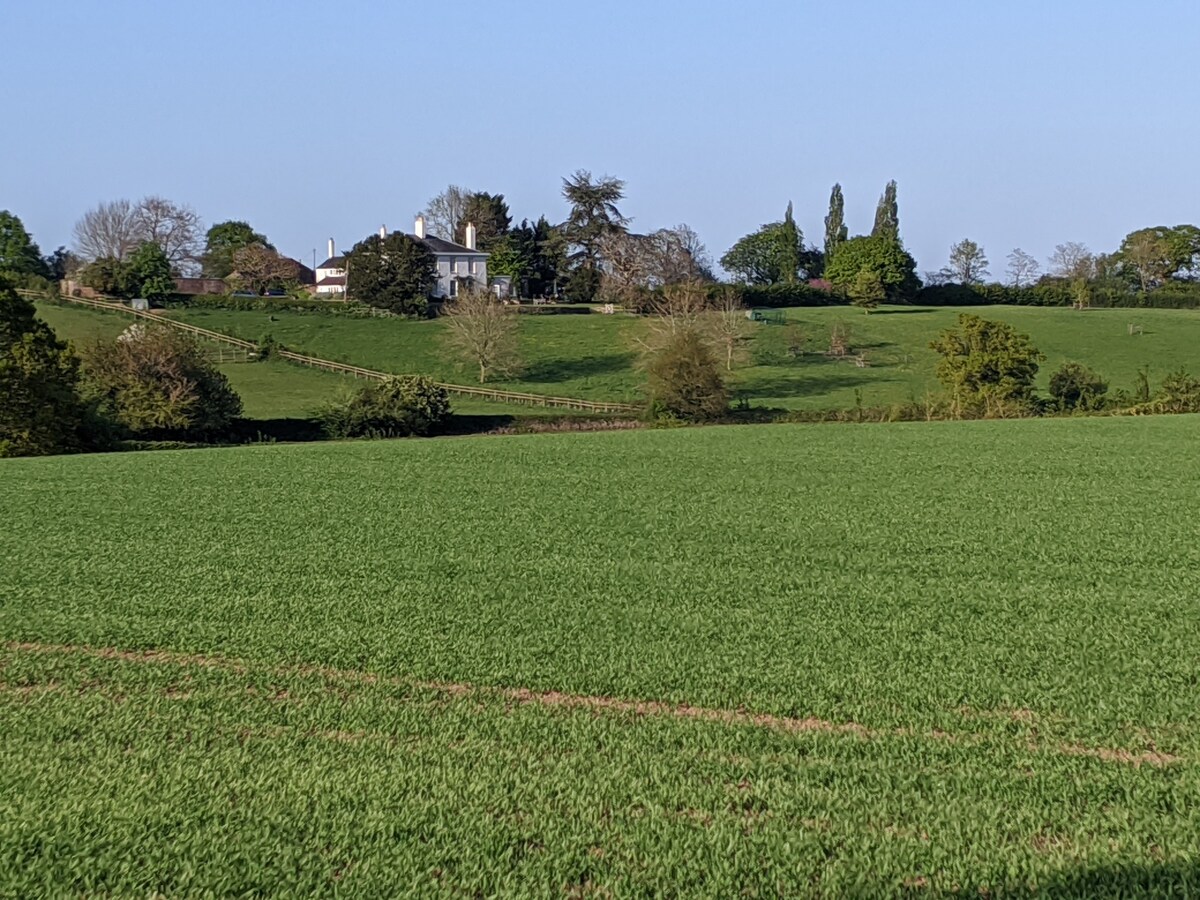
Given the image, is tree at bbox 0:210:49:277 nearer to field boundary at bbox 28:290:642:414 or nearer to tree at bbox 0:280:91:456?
field boundary at bbox 28:290:642:414

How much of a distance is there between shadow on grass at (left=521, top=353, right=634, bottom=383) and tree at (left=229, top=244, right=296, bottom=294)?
4674cm

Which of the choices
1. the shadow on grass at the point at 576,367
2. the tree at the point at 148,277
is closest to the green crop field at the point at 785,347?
the shadow on grass at the point at 576,367

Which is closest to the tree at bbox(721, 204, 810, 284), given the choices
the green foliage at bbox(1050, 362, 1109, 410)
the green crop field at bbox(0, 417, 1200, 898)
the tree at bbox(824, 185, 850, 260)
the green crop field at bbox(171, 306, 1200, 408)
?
the tree at bbox(824, 185, 850, 260)

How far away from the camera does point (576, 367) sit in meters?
68.8

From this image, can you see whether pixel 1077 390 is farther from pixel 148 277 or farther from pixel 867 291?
pixel 148 277

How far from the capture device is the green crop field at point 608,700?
573 cm

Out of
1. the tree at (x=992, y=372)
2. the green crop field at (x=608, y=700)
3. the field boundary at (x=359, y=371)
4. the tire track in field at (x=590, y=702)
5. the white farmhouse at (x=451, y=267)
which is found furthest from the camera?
the white farmhouse at (x=451, y=267)

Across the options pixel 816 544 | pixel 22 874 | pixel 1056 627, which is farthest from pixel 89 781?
pixel 816 544

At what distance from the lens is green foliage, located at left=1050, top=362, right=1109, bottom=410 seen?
1623 inches

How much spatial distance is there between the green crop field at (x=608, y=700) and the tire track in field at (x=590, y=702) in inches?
1.5

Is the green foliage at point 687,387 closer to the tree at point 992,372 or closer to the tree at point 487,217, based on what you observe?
the tree at point 992,372

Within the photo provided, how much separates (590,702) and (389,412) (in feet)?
125

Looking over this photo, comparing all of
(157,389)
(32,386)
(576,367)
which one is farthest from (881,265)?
(32,386)

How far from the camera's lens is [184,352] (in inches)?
1764
